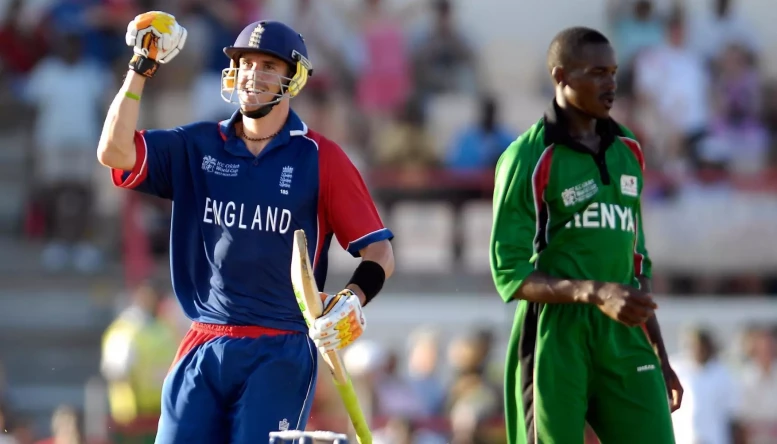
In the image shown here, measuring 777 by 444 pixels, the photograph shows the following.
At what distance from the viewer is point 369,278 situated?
19.7 feet

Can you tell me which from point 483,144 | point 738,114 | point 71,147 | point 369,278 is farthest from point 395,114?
point 369,278

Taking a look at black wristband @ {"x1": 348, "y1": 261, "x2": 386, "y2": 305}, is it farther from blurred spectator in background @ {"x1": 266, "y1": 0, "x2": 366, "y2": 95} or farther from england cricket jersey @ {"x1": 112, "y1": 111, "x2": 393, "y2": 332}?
blurred spectator in background @ {"x1": 266, "y1": 0, "x2": 366, "y2": 95}

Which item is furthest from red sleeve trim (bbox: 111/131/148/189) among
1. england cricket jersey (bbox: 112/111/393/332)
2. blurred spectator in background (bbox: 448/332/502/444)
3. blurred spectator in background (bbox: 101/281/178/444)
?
blurred spectator in background (bbox: 101/281/178/444)

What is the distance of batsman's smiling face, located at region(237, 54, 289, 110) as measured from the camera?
19.7 ft

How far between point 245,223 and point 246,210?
54 mm

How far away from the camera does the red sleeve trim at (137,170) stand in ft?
19.5

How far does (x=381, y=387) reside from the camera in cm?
1216

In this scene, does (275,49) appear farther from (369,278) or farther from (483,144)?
(483,144)

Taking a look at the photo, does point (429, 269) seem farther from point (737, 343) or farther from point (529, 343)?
point (529, 343)

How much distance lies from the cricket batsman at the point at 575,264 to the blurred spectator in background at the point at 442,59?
9.19 metres

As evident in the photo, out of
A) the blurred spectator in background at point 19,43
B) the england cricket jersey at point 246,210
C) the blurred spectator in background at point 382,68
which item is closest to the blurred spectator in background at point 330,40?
the blurred spectator in background at point 382,68

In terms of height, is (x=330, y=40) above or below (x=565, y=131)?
above

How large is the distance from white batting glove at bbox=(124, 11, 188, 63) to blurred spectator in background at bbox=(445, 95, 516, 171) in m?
8.18

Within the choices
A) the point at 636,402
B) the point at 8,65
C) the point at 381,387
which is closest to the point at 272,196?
the point at 636,402
